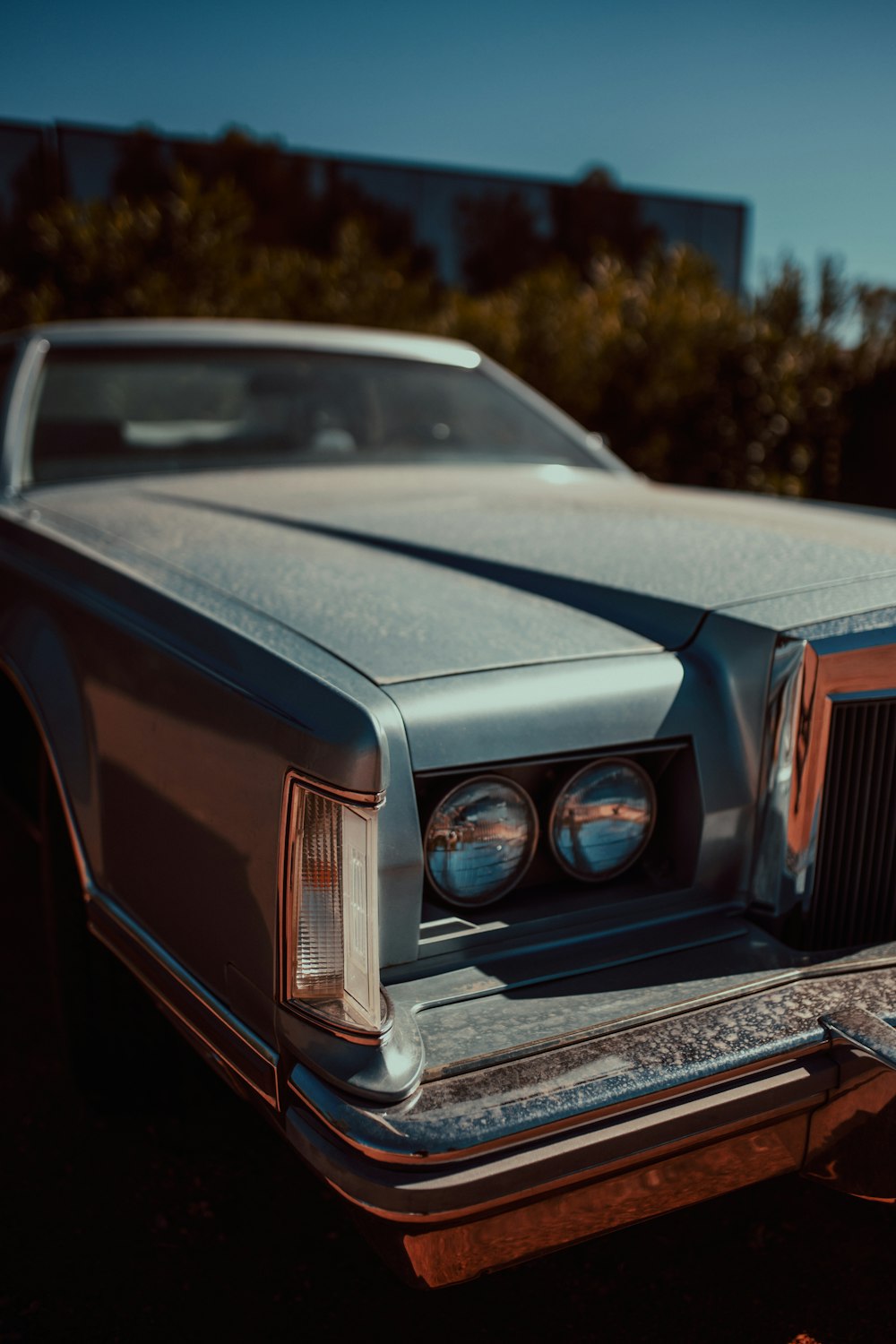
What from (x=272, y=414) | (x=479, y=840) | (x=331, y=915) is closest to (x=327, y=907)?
(x=331, y=915)

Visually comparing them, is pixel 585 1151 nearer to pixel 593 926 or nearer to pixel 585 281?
pixel 593 926

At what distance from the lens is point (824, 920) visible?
1.61 m

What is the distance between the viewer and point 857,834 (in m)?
1.61

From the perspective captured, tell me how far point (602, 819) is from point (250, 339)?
7.15 ft

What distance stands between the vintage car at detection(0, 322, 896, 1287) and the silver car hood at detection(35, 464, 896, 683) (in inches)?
0.4

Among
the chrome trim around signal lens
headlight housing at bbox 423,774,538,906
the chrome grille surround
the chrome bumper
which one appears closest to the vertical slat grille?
the chrome grille surround

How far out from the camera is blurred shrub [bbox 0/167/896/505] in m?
7.61

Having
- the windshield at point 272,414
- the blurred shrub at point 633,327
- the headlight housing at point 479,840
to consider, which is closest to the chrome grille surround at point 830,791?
the headlight housing at point 479,840

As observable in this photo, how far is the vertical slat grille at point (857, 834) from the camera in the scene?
61.7 inches

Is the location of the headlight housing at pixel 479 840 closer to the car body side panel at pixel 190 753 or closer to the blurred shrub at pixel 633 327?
the car body side panel at pixel 190 753

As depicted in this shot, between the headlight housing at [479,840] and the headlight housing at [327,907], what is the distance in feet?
0.53

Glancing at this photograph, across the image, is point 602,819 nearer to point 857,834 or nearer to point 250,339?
point 857,834

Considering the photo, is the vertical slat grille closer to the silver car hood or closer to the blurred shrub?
the silver car hood

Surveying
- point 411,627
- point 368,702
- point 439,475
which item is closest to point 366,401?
point 439,475
